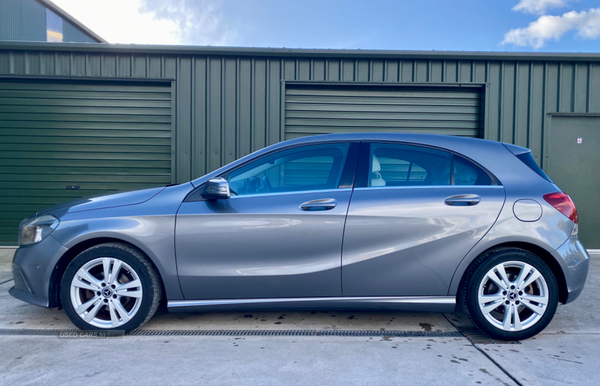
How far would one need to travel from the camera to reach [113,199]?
3270mm

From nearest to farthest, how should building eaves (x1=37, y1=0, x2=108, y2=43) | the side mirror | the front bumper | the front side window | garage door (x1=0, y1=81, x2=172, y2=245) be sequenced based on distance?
the side mirror → the front bumper → the front side window → garage door (x1=0, y1=81, x2=172, y2=245) → building eaves (x1=37, y1=0, x2=108, y2=43)

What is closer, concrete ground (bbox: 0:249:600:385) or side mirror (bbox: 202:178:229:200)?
concrete ground (bbox: 0:249:600:385)

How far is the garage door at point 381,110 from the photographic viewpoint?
6.79 m

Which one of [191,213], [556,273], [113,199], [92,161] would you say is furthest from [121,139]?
[556,273]

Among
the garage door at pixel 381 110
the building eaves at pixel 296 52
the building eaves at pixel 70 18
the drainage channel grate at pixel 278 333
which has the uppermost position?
the building eaves at pixel 70 18

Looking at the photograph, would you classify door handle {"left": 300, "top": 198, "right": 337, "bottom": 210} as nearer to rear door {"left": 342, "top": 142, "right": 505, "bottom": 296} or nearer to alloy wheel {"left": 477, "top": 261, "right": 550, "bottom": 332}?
rear door {"left": 342, "top": 142, "right": 505, "bottom": 296}

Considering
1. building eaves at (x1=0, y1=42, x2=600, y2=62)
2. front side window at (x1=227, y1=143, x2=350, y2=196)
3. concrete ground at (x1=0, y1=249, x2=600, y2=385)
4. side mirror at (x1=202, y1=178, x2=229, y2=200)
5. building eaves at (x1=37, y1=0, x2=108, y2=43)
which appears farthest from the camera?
building eaves at (x1=37, y1=0, x2=108, y2=43)

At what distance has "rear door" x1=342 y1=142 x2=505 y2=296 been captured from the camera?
3100 mm

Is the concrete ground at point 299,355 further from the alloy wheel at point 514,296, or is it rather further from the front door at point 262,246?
the front door at point 262,246

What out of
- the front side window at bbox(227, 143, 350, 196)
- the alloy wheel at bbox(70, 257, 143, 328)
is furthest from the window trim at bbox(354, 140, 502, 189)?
the alloy wheel at bbox(70, 257, 143, 328)

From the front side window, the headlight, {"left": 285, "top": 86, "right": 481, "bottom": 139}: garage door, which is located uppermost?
{"left": 285, "top": 86, "right": 481, "bottom": 139}: garage door

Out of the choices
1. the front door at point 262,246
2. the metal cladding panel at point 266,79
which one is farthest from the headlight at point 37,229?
the metal cladding panel at point 266,79

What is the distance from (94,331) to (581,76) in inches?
300

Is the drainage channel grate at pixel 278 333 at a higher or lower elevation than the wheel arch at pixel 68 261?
lower
